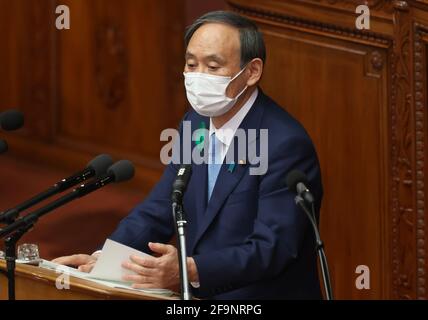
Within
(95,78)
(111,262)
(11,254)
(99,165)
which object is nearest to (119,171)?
(99,165)

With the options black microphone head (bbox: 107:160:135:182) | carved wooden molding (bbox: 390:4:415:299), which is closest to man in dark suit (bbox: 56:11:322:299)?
black microphone head (bbox: 107:160:135:182)

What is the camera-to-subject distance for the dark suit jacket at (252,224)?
351 centimetres

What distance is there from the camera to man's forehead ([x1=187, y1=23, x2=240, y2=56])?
12.0ft

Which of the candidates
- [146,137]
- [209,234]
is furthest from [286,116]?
[146,137]

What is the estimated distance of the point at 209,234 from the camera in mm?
3709

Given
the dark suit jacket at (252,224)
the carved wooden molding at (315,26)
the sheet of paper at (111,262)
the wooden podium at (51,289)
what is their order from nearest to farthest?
the wooden podium at (51,289), the sheet of paper at (111,262), the dark suit jacket at (252,224), the carved wooden molding at (315,26)

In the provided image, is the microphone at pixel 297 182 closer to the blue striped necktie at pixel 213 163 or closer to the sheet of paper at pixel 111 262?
the sheet of paper at pixel 111 262

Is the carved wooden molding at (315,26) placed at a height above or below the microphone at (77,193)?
above

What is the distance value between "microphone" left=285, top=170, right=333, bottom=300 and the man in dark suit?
1.51ft

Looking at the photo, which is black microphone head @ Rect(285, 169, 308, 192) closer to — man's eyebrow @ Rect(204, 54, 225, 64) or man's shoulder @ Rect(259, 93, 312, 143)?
man's shoulder @ Rect(259, 93, 312, 143)

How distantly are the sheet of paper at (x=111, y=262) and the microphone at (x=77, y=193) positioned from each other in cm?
22

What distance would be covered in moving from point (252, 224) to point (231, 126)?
33 cm

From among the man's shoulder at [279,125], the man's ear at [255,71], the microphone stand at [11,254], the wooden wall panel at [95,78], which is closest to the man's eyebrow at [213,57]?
the man's ear at [255,71]

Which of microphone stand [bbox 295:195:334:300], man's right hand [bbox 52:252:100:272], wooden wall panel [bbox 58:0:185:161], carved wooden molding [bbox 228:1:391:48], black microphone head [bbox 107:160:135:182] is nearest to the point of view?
microphone stand [bbox 295:195:334:300]
